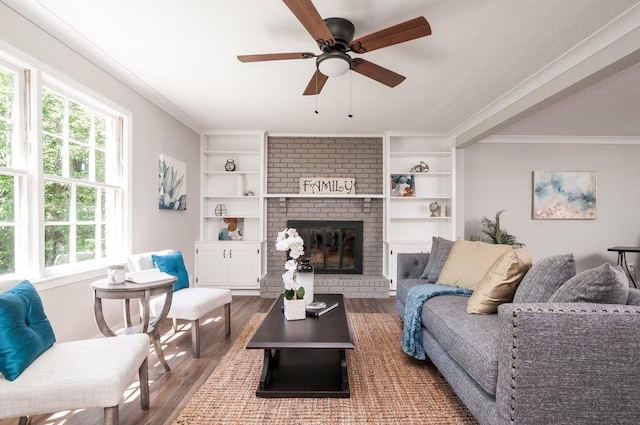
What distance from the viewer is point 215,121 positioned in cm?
448

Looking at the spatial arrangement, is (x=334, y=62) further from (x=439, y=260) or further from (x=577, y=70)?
(x=439, y=260)

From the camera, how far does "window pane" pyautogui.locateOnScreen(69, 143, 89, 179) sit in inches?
102

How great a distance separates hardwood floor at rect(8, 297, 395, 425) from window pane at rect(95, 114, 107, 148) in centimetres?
192

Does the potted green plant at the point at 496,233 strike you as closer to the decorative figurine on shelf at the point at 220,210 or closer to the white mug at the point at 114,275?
the decorative figurine on shelf at the point at 220,210

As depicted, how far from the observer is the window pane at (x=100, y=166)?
2896 mm

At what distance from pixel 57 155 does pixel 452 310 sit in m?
3.14

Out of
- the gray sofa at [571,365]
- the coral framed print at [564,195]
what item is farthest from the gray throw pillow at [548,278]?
the coral framed print at [564,195]

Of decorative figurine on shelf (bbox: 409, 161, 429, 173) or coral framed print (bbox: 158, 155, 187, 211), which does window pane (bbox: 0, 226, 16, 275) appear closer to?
coral framed print (bbox: 158, 155, 187, 211)

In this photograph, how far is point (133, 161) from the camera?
3.21 m

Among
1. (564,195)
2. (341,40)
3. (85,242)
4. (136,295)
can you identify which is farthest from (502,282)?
(564,195)

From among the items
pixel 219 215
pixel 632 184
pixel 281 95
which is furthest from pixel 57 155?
pixel 632 184

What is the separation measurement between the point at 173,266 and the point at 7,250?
44.2 inches

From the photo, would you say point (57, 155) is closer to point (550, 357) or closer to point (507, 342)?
point (507, 342)

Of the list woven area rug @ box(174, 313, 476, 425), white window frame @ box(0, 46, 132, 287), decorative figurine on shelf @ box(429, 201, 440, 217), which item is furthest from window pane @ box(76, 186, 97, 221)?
decorative figurine on shelf @ box(429, 201, 440, 217)
